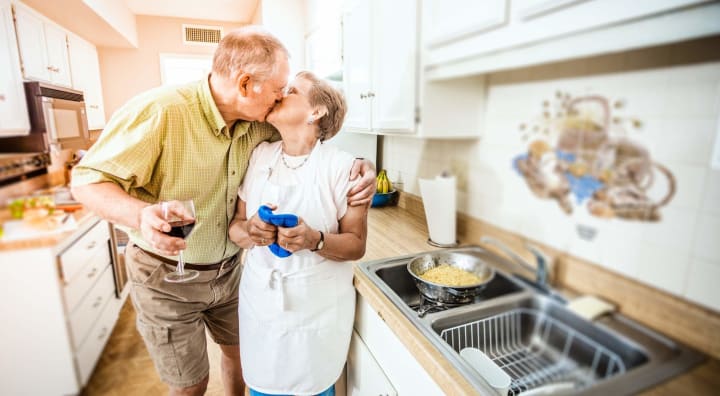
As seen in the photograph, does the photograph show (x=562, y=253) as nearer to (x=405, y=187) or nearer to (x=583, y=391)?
(x=583, y=391)

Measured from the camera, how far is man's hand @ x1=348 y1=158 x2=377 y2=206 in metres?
0.61

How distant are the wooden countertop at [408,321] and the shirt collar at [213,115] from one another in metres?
0.34

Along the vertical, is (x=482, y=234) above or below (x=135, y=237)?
above

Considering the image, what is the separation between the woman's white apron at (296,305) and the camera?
0.65 meters

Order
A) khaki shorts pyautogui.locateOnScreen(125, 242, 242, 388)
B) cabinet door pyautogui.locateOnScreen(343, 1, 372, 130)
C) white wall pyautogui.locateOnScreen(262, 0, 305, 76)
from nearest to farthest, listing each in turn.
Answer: cabinet door pyautogui.locateOnScreen(343, 1, 372, 130) → khaki shorts pyautogui.locateOnScreen(125, 242, 242, 388) → white wall pyautogui.locateOnScreen(262, 0, 305, 76)

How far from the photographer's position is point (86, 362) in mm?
759

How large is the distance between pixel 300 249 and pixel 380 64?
350mm

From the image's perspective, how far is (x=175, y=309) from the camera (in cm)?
80

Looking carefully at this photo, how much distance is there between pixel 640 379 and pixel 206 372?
3.14ft

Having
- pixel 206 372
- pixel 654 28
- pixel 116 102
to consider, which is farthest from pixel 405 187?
pixel 206 372

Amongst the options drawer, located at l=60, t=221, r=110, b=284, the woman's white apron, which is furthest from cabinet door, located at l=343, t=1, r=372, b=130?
drawer, located at l=60, t=221, r=110, b=284

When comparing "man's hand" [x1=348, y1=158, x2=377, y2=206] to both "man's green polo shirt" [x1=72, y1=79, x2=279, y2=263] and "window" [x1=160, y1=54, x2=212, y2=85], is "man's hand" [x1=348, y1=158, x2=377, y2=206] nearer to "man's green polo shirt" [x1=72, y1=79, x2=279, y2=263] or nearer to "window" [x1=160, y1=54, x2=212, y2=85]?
"man's green polo shirt" [x1=72, y1=79, x2=279, y2=263]

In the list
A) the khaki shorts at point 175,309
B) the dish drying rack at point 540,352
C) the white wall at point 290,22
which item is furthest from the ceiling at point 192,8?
the dish drying rack at point 540,352

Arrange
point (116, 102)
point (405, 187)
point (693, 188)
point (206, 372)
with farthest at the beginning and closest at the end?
point (206, 372) → point (116, 102) → point (405, 187) → point (693, 188)
